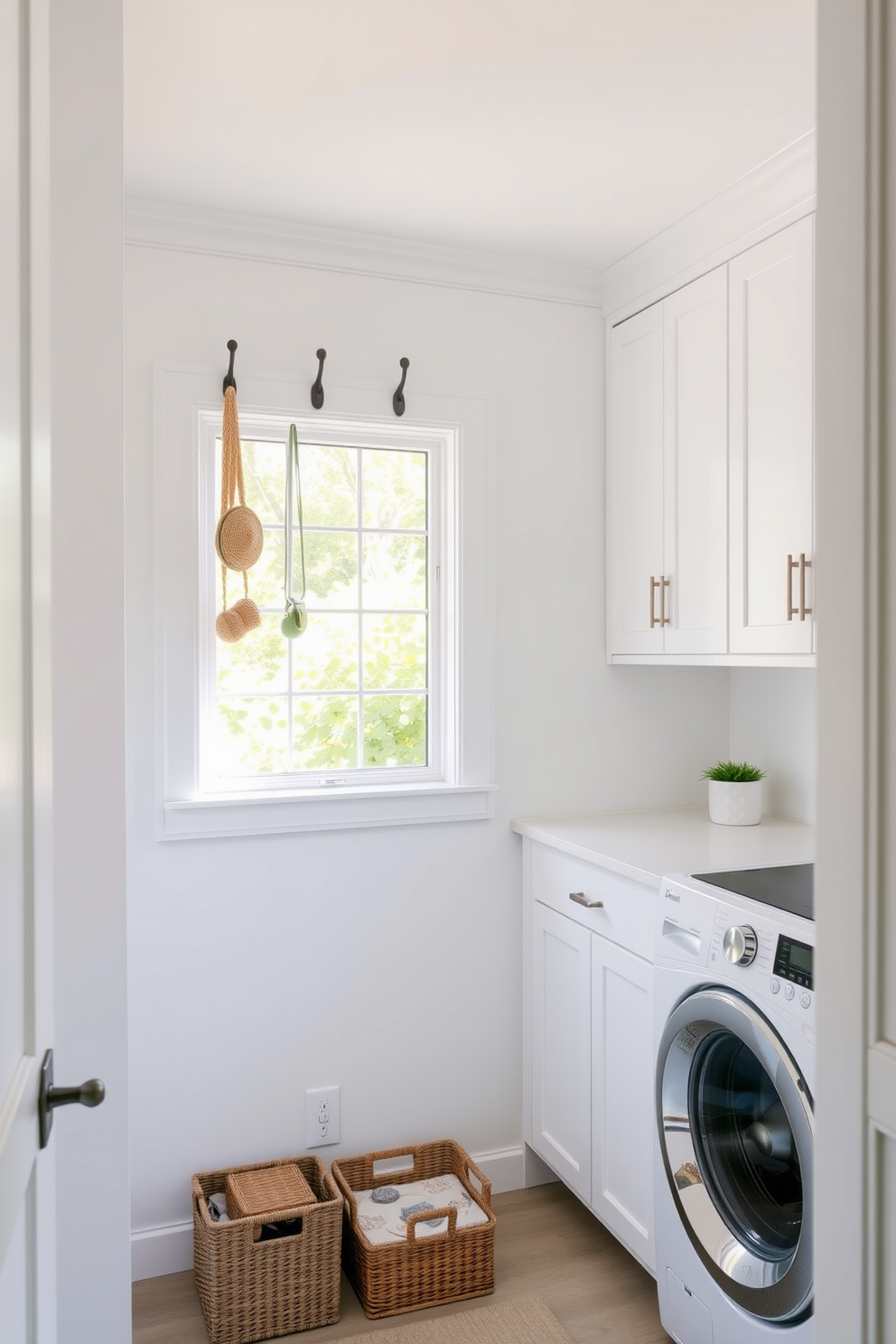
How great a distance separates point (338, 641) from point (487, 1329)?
1.62 meters

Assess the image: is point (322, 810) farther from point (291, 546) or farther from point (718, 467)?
point (718, 467)

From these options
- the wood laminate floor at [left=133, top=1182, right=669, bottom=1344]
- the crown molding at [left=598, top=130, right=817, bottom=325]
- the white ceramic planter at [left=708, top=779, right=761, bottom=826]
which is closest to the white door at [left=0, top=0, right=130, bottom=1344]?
the wood laminate floor at [left=133, top=1182, right=669, bottom=1344]

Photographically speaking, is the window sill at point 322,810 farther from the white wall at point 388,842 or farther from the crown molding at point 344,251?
the crown molding at point 344,251

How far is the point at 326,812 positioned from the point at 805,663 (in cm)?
120

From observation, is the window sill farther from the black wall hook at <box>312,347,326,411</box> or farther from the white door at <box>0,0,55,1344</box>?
the white door at <box>0,0,55,1344</box>

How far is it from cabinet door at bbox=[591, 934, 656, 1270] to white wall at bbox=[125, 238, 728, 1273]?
0.45m

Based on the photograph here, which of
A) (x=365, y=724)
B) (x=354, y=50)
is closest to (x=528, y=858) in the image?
(x=365, y=724)

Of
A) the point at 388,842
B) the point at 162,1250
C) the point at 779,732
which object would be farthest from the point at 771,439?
the point at 162,1250

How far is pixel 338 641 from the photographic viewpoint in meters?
2.66

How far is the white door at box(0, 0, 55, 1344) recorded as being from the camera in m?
0.75

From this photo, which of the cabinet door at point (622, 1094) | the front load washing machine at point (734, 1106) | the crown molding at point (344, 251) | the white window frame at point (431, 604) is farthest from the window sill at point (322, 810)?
the crown molding at point (344, 251)

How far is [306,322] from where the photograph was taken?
99.2 inches

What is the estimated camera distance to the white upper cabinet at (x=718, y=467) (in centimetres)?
213

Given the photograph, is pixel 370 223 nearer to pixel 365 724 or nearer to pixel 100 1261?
pixel 365 724
